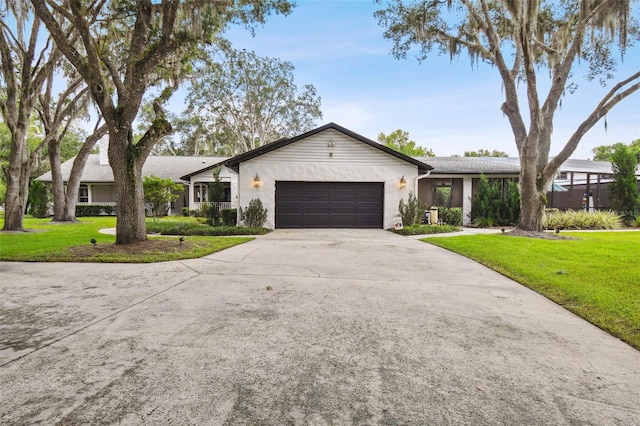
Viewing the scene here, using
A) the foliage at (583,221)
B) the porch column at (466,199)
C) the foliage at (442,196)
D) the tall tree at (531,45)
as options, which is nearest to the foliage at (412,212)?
the tall tree at (531,45)

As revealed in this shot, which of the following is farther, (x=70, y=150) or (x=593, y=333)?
(x=70, y=150)

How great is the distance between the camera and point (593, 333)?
312 cm

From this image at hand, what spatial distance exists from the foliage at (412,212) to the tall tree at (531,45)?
354 centimetres

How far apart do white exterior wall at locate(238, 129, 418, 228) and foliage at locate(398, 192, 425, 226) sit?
647mm

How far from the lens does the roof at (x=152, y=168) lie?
22.9m

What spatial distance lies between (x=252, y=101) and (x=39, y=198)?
15689 mm

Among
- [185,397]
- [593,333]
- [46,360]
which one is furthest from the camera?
[593,333]

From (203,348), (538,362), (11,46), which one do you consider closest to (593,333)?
(538,362)

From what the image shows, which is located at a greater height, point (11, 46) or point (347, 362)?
point (11, 46)

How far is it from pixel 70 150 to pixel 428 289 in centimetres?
4417

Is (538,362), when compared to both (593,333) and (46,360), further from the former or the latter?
(46,360)

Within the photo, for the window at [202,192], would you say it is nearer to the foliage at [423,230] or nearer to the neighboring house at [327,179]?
the neighboring house at [327,179]

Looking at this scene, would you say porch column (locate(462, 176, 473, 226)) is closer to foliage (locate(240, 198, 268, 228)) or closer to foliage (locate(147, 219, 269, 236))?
foliage (locate(240, 198, 268, 228))

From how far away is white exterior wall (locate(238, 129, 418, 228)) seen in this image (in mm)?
13805
